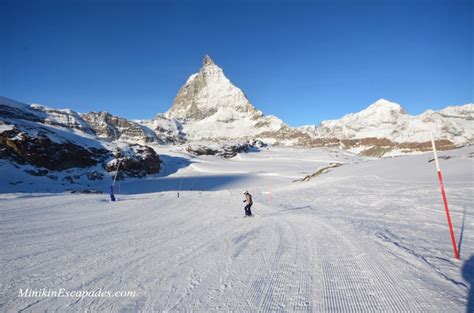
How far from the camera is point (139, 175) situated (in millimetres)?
68000

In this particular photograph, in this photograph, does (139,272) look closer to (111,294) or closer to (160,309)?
(111,294)

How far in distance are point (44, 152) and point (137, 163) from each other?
21131mm

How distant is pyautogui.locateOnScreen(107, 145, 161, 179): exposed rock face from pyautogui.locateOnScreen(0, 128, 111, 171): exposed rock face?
4.55 meters

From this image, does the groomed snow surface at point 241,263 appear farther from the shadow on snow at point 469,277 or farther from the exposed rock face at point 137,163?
the exposed rock face at point 137,163

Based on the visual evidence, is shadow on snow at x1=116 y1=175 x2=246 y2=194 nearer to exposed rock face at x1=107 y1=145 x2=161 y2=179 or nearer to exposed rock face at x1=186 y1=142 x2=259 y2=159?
exposed rock face at x1=107 y1=145 x2=161 y2=179

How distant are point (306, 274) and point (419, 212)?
8.70 m

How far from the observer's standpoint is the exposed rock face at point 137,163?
64.2 meters

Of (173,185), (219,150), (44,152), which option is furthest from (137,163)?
(219,150)

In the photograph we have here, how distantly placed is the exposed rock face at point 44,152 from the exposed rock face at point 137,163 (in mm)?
4546

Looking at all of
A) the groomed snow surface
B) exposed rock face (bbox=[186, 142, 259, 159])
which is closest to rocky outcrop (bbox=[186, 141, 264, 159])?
exposed rock face (bbox=[186, 142, 259, 159])

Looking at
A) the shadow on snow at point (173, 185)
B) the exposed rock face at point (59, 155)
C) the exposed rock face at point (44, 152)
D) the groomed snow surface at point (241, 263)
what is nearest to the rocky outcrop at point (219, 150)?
the exposed rock face at point (59, 155)

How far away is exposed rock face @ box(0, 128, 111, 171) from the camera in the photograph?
4694 cm

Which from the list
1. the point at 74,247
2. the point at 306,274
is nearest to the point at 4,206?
the point at 74,247

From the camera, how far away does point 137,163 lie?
229 ft
